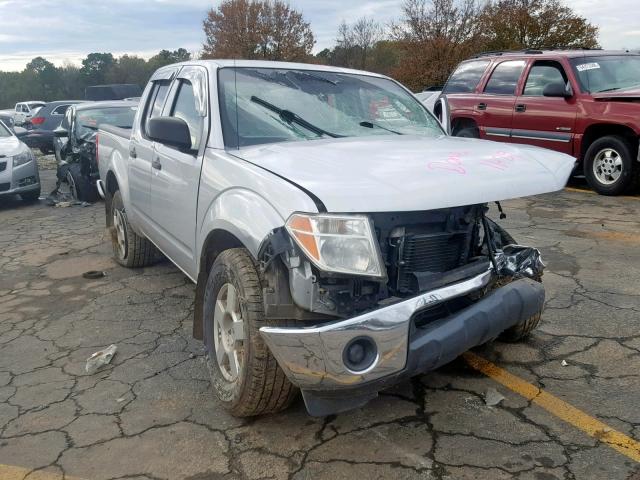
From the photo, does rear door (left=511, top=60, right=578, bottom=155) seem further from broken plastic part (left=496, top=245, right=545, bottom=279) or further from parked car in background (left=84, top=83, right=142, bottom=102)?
parked car in background (left=84, top=83, right=142, bottom=102)

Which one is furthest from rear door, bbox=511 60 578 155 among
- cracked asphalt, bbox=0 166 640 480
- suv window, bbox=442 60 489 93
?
cracked asphalt, bbox=0 166 640 480

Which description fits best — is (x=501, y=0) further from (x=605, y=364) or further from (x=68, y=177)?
(x=605, y=364)

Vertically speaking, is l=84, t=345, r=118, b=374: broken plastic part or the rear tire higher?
the rear tire

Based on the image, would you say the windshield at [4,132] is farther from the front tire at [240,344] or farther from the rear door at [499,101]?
the front tire at [240,344]

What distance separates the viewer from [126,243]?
5664 millimetres

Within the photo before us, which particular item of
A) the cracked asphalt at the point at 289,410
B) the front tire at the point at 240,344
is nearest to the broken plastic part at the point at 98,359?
the cracked asphalt at the point at 289,410

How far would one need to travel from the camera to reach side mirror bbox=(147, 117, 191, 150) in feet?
11.4

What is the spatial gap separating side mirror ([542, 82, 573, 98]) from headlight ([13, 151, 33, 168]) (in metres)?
8.32

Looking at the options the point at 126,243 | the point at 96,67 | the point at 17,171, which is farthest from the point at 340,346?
the point at 96,67

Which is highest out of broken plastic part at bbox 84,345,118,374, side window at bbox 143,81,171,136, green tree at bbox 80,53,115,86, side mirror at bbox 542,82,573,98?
green tree at bbox 80,53,115,86

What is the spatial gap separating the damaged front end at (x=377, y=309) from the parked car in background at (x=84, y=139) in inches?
308

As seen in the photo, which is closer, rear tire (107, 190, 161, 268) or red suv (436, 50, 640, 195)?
rear tire (107, 190, 161, 268)

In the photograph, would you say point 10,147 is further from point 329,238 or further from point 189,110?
point 329,238

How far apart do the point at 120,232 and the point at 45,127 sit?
14.3 metres
